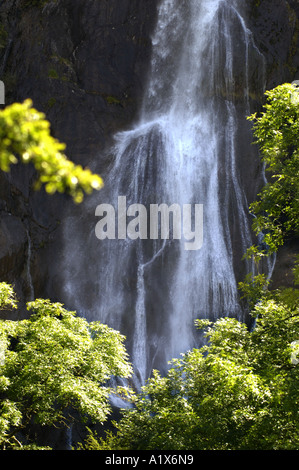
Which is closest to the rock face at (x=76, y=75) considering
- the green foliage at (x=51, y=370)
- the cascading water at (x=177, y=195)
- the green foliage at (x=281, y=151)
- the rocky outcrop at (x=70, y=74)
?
the rocky outcrop at (x=70, y=74)

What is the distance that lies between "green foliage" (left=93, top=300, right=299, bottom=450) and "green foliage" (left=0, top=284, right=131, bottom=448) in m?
1.00

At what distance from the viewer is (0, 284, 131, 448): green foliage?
9445 mm

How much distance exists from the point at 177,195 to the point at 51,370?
10.4 metres

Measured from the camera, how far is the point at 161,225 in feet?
60.6

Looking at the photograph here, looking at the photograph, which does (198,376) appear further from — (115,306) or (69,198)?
(69,198)

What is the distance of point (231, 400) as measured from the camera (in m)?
8.26

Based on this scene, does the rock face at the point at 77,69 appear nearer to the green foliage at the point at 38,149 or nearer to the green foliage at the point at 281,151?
the green foliage at the point at 281,151

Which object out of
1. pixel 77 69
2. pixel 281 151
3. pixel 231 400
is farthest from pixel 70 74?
pixel 231 400

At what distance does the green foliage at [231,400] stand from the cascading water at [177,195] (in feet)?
23.5

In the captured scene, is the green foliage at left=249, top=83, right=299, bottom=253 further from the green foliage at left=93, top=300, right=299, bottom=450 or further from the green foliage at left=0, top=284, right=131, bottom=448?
the green foliage at left=0, top=284, right=131, bottom=448

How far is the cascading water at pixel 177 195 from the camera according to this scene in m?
17.5

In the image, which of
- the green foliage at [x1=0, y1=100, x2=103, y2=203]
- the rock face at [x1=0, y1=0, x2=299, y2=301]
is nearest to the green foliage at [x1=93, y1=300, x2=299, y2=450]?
the green foliage at [x1=0, y1=100, x2=103, y2=203]
